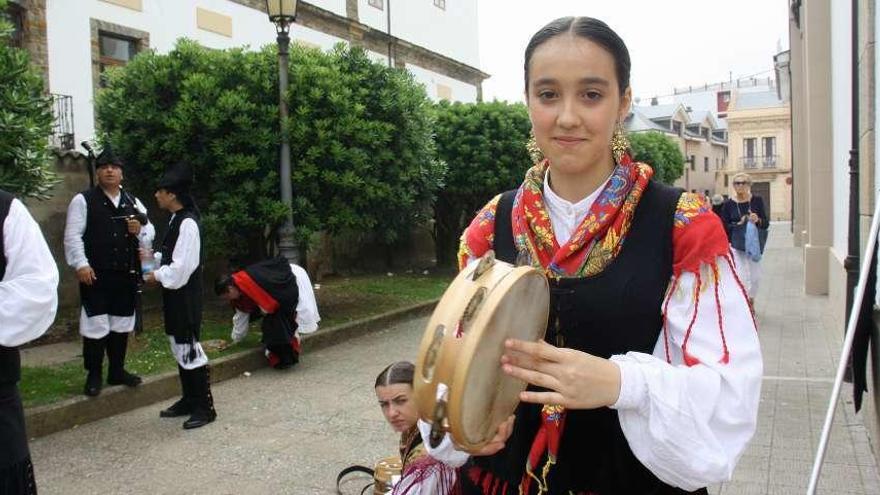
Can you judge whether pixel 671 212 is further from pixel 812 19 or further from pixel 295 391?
pixel 812 19

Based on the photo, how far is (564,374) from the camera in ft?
4.77

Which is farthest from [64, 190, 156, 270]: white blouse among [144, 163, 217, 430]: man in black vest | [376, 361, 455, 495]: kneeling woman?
[376, 361, 455, 495]: kneeling woman

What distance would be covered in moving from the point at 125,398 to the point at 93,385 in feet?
1.05

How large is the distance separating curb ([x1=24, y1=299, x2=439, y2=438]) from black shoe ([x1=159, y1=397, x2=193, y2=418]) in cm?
42

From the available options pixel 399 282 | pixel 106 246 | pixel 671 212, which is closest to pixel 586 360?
pixel 671 212

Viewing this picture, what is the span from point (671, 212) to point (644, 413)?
1.52 ft

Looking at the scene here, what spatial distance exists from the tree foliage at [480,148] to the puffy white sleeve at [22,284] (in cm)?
1358

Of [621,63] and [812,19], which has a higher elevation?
[812,19]

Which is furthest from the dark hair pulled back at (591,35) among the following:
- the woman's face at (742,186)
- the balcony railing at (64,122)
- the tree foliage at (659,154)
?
the tree foliage at (659,154)

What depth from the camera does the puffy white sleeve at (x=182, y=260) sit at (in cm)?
573

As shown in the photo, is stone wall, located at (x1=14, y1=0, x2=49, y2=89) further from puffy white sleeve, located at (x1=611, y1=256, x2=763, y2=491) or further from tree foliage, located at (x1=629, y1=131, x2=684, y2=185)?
tree foliage, located at (x1=629, y1=131, x2=684, y2=185)

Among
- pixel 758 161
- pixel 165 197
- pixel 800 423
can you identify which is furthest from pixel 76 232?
pixel 758 161

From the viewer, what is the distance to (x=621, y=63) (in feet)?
5.67

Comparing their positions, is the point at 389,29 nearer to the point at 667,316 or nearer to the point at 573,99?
the point at 573,99
